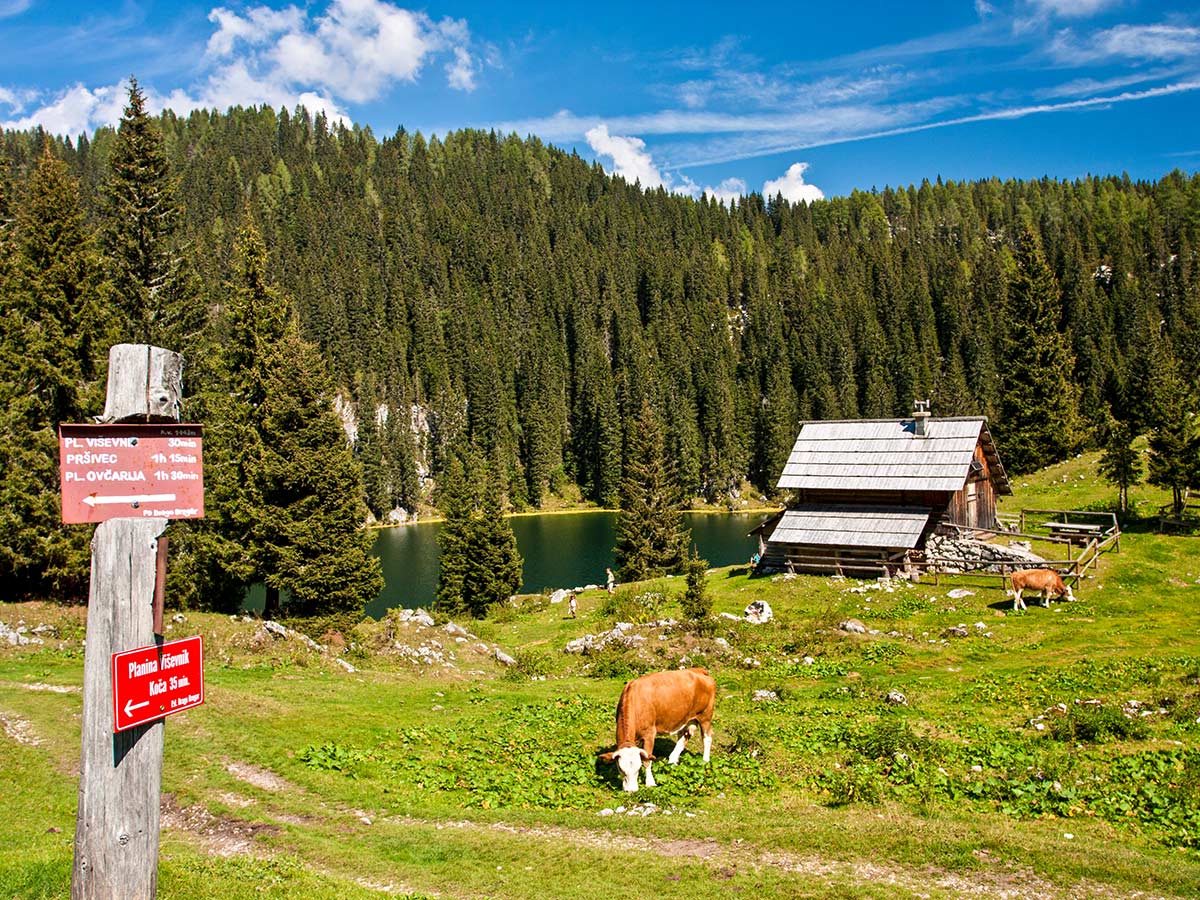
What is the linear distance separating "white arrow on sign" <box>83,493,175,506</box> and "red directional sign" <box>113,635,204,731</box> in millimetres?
1211

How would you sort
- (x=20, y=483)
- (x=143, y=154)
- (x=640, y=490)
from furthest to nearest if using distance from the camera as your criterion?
(x=640, y=490), (x=143, y=154), (x=20, y=483)

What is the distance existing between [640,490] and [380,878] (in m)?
48.7

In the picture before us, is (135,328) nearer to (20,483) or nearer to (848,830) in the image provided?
(20,483)

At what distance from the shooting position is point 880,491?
133 ft

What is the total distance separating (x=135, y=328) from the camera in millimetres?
35406

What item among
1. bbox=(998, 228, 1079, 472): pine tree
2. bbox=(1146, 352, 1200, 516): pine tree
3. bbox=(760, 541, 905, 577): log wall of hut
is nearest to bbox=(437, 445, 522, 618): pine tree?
bbox=(760, 541, 905, 577): log wall of hut

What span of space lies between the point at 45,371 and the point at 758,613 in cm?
3121

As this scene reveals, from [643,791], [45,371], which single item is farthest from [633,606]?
[45,371]

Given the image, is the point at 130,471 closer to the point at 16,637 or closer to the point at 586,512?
the point at 16,637

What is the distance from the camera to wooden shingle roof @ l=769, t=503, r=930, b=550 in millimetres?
38062

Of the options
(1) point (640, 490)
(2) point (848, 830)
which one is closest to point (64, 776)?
A: (2) point (848, 830)

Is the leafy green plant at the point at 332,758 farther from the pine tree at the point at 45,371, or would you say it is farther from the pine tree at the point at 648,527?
the pine tree at the point at 648,527

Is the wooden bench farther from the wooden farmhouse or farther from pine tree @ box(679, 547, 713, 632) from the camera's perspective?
pine tree @ box(679, 547, 713, 632)

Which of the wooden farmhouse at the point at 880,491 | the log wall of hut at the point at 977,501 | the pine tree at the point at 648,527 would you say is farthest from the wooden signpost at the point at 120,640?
the pine tree at the point at 648,527
